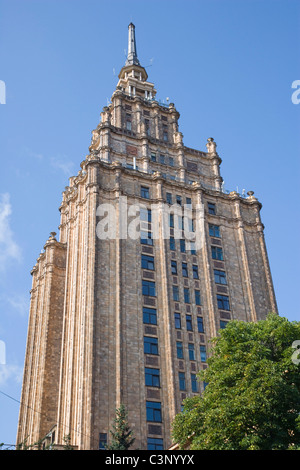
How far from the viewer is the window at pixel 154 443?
173ft

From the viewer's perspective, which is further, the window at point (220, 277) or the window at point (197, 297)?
the window at point (220, 277)

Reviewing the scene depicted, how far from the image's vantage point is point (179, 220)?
70562 millimetres

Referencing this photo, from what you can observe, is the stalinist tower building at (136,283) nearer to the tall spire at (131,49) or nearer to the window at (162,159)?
the window at (162,159)

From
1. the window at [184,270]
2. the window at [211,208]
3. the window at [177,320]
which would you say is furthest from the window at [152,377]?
the window at [211,208]

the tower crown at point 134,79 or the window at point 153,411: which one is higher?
the tower crown at point 134,79

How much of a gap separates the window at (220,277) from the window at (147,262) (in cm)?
853

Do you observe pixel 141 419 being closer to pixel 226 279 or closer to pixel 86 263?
pixel 86 263

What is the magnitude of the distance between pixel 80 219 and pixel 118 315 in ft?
53.7

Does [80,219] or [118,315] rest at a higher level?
[80,219]

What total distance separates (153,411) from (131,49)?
72455mm

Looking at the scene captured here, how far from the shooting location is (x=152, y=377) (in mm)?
56844

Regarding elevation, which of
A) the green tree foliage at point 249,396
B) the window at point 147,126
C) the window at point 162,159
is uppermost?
the window at point 147,126

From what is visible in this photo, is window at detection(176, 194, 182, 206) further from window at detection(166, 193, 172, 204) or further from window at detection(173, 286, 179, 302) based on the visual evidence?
window at detection(173, 286, 179, 302)
